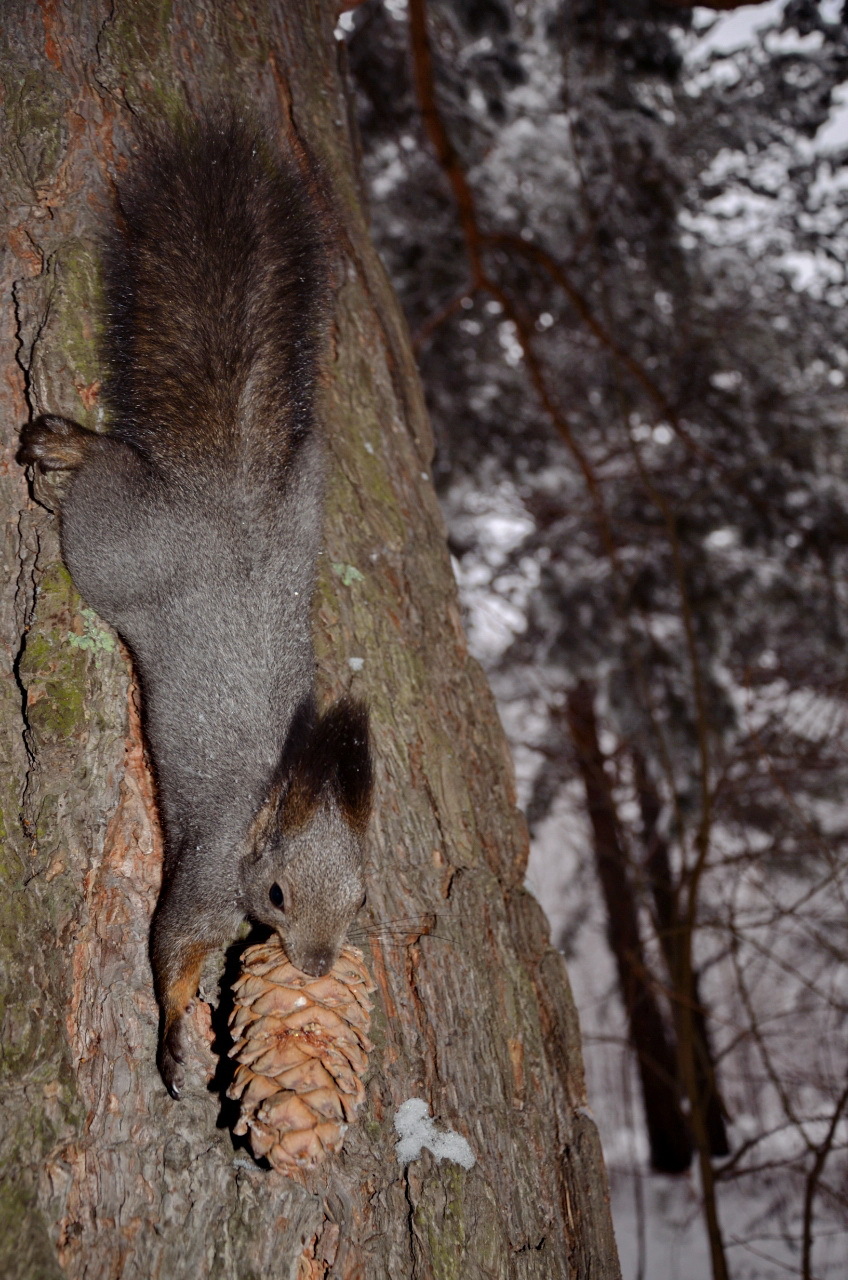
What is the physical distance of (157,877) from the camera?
1505mm

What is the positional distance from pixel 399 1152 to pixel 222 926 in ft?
1.85

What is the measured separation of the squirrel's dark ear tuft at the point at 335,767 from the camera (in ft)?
5.20

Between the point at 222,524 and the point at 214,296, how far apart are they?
1.74 ft

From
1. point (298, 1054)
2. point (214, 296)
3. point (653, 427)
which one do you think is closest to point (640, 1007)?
point (653, 427)

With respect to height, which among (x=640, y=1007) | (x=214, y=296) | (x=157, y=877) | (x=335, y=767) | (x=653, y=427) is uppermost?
(x=653, y=427)

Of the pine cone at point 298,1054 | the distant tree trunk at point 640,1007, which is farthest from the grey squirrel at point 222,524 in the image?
the distant tree trunk at point 640,1007

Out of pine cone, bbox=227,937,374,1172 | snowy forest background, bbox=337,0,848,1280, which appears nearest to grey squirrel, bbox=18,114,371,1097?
pine cone, bbox=227,937,374,1172

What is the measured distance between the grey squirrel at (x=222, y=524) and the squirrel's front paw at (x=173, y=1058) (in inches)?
7.8

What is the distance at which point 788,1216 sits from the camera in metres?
6.36

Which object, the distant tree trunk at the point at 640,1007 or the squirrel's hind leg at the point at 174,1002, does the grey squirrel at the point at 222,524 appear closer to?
the squirrel's hind leg at the point at 174,1002

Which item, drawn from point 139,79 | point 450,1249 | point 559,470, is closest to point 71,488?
point 139,79

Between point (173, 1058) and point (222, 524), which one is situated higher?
point (222, 524)

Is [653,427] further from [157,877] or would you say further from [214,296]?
[157,877]

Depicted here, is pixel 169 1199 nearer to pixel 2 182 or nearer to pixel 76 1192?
pixel 76 1192
